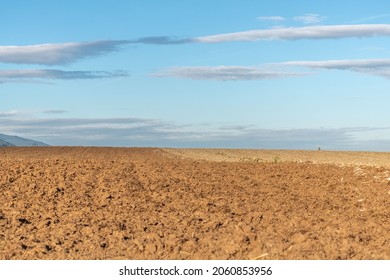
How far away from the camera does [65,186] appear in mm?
18953

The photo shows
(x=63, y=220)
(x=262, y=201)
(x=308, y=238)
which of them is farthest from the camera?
(x=262, y=201)

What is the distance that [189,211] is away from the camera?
1606cm

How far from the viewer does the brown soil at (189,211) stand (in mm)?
11875

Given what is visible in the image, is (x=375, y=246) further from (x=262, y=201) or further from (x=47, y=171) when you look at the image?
(x=47, y=171)

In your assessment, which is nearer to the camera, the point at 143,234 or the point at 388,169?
the point at 143,234

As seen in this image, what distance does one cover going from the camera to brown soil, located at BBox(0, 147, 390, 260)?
468 inches

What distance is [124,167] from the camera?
22.5 meters

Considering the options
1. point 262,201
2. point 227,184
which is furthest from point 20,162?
point 262,201

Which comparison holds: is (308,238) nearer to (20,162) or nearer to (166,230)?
(166,230)
